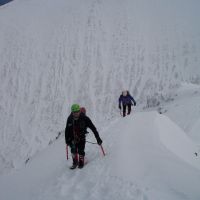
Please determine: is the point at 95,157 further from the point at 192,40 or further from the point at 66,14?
the point at 66,14

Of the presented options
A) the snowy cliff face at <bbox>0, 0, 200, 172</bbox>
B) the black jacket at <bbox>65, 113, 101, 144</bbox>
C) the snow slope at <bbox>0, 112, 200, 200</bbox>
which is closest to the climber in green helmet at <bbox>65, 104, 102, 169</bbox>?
the black jacket at <bbox>65, 113, 101, 144</bbox>

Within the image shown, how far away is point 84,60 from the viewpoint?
93.6 feet

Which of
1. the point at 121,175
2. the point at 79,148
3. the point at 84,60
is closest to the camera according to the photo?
the point at 121,175

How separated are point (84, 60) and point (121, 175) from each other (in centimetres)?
2369

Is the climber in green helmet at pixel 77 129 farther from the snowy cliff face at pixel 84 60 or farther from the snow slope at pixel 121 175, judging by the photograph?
the snowy cliff face at pixel 84 60

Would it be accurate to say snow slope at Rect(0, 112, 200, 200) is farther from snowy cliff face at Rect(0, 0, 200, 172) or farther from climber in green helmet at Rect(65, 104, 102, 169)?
snowy cliff face at Rect(0, 0, 200, 172)

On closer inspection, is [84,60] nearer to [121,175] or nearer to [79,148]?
[79,148]

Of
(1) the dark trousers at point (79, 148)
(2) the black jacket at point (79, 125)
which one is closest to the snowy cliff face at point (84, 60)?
(1) the dark trousers at point (79, 148)

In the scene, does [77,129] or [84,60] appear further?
[84,60]

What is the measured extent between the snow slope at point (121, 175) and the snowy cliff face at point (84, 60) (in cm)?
1115

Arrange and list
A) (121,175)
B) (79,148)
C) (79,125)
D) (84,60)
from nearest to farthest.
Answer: (121,175), (79,125), (79,148), (84,60)

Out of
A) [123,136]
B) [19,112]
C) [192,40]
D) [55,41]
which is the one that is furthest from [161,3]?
[123,136]

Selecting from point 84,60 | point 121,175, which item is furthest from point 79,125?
point 84,60

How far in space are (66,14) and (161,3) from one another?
468 inches
